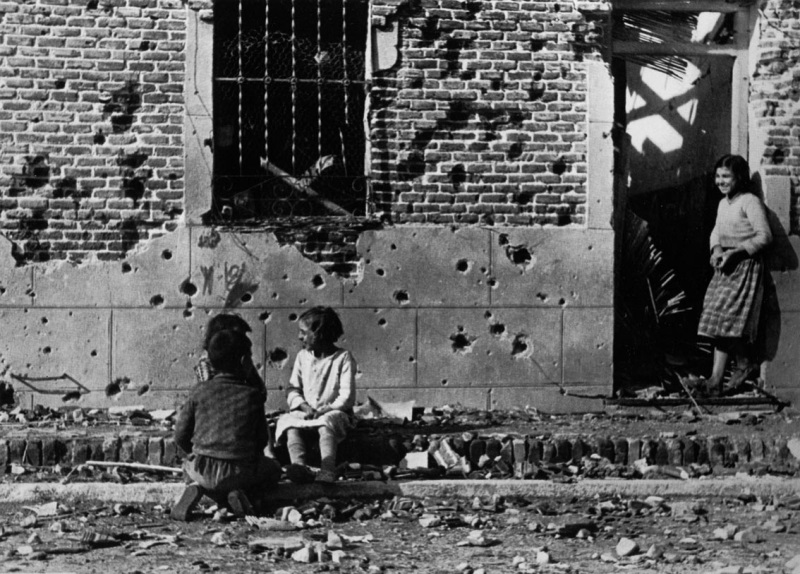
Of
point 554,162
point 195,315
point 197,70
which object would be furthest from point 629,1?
point 195,315

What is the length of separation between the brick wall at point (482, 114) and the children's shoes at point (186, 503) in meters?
3.71

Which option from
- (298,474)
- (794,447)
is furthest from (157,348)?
(794,447)

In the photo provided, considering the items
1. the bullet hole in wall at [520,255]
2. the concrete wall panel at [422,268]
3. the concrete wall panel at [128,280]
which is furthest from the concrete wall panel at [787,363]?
the concrete wall panel at [128,280]

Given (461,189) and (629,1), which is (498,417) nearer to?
(461,189)

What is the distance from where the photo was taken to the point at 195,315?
959 cm

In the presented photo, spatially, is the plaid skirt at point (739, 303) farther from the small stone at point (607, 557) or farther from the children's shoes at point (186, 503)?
the children's shoes at point (186, 503)

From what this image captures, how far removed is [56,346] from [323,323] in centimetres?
255

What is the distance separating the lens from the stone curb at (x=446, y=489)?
23.7 feet

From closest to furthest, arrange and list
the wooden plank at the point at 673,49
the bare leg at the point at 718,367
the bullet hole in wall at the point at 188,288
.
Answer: the bullet hole in wall at the point at 188,288 < the bare leg at the point at 718,367 < the wooden plank at the point at 673,49

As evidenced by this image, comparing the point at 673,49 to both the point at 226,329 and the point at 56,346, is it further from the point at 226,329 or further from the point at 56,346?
the point at 56,346

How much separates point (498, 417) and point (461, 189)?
1.92 metres

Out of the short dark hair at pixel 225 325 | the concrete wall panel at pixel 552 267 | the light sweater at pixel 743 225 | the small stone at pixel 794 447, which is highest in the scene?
the light sweater at pixel 743 225

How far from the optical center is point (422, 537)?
255 inches

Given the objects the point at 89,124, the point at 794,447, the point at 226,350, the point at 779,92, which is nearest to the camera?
the point at 226,350
